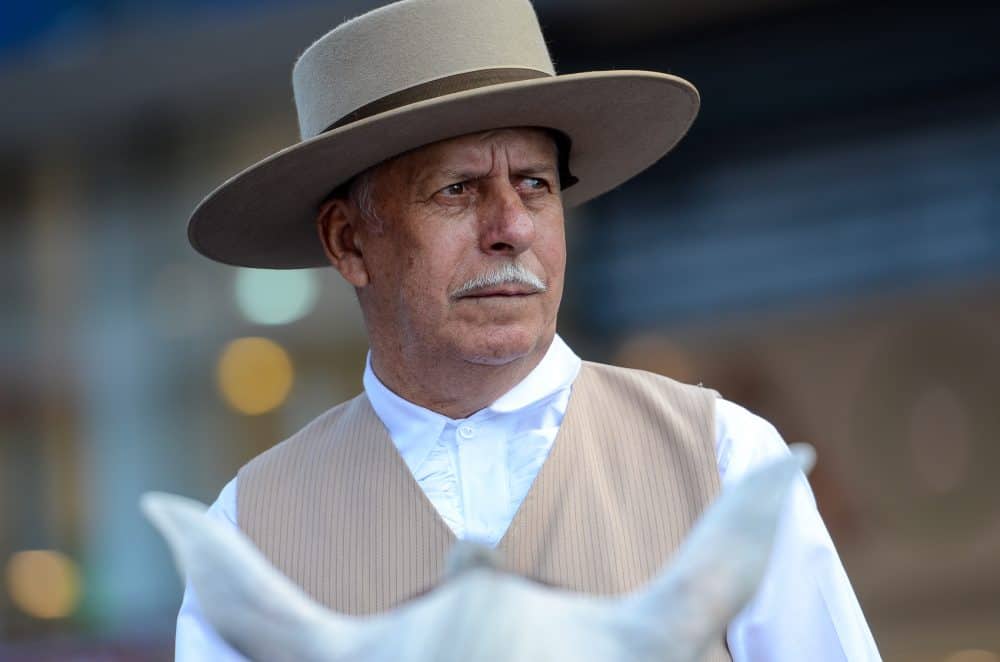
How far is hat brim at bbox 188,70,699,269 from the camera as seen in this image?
84.3 inches

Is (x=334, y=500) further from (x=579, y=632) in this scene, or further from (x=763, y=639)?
(x=579, y=632)

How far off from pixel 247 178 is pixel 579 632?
1.45m

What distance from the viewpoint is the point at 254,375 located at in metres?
9.05

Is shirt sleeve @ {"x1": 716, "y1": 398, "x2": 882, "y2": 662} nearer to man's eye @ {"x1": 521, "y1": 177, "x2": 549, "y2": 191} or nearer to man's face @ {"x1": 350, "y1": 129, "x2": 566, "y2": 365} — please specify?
man's face @ {"x1": 350, "y1": 129, "x2": 566, "y2": 365}

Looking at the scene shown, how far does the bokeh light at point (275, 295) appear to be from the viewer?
28.7 ft

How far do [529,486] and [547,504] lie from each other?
9 centimetres

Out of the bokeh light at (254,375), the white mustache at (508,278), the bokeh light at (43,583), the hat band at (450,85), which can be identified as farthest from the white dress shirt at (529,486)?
the bokeh light at (43,583)

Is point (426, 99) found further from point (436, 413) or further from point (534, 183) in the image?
point (436, 413)

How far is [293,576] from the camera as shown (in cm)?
211

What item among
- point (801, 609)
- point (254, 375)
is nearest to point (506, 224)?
point (801, 609)

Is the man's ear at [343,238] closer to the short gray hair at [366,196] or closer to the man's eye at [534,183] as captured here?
the short gray hair at [366,196]

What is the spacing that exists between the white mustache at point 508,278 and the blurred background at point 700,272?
184 inches

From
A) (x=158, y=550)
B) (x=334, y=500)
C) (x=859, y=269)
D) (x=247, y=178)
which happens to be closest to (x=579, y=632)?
(x=334, y=500)

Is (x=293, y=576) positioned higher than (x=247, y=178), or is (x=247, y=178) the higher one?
(x=247, y=178)
